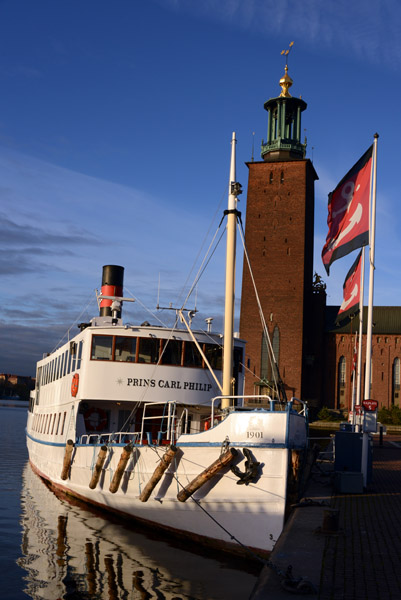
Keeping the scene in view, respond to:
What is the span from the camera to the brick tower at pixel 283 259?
7194 centimetres

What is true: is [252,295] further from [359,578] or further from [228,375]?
[359,578]

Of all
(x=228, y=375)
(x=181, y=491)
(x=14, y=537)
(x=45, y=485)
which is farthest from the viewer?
(x=45, y=485)

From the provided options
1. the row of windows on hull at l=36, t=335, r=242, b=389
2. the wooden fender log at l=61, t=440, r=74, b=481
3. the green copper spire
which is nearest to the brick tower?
the green copper spire

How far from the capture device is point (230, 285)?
16.2 meters

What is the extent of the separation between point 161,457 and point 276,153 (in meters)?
66.7

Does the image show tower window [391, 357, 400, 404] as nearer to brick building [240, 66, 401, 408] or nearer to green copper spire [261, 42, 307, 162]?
brick building [240, 66, 401, 408]

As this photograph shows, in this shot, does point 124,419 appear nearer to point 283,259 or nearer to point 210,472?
point 210,472

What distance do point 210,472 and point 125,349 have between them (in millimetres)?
6770

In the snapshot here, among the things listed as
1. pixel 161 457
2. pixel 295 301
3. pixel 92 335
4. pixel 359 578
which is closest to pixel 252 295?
pixel 295 301

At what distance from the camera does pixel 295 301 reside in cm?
7219

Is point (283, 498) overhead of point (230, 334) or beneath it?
beneath

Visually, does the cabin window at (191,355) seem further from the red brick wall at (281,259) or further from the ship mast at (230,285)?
the red brick wall at (281,259)

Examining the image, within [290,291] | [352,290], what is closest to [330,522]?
[352,290]

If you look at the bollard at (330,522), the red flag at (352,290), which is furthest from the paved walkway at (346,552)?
the red flag at (352,290)
